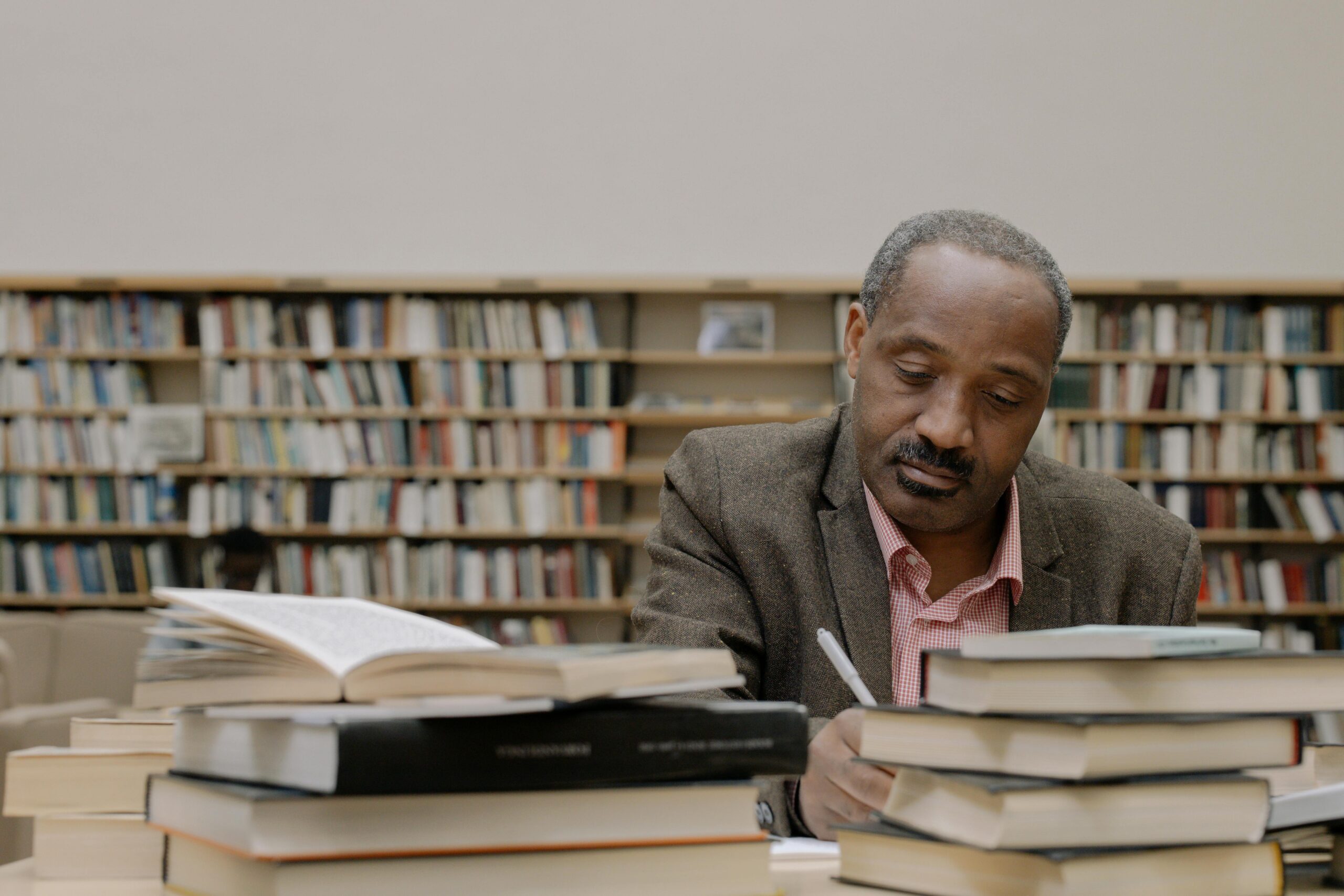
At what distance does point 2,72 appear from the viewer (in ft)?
19.8

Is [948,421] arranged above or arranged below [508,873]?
above

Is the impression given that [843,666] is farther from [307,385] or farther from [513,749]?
[307,385]

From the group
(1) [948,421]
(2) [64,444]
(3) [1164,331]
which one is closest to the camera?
(1) [948,421]

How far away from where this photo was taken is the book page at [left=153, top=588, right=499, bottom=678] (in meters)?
0.69

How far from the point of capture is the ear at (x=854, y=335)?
1.49m

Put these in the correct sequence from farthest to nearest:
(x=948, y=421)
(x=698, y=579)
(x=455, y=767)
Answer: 1. (x=698, y=579)
2. (x=948, y=421)
3. (x=455, y=767)

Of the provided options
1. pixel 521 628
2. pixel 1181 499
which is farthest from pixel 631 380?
pixel 1181 499

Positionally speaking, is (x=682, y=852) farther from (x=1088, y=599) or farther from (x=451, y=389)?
(x=451, y=389)

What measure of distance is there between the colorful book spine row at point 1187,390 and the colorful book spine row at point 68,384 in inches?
169

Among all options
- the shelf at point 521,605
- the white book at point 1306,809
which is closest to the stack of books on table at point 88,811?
the white book at point 1306,809

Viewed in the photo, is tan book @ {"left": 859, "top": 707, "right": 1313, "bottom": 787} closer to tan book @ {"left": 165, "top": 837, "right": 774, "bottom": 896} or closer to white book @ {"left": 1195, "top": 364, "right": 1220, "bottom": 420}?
tan book @ {"left": 165, "top": 837, "right": 774, "bottom": 896}

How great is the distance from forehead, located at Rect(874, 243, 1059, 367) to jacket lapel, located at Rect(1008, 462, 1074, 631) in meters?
0.24

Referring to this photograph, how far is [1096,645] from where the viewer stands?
2.31 ft

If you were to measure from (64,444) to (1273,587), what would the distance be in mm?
5608
